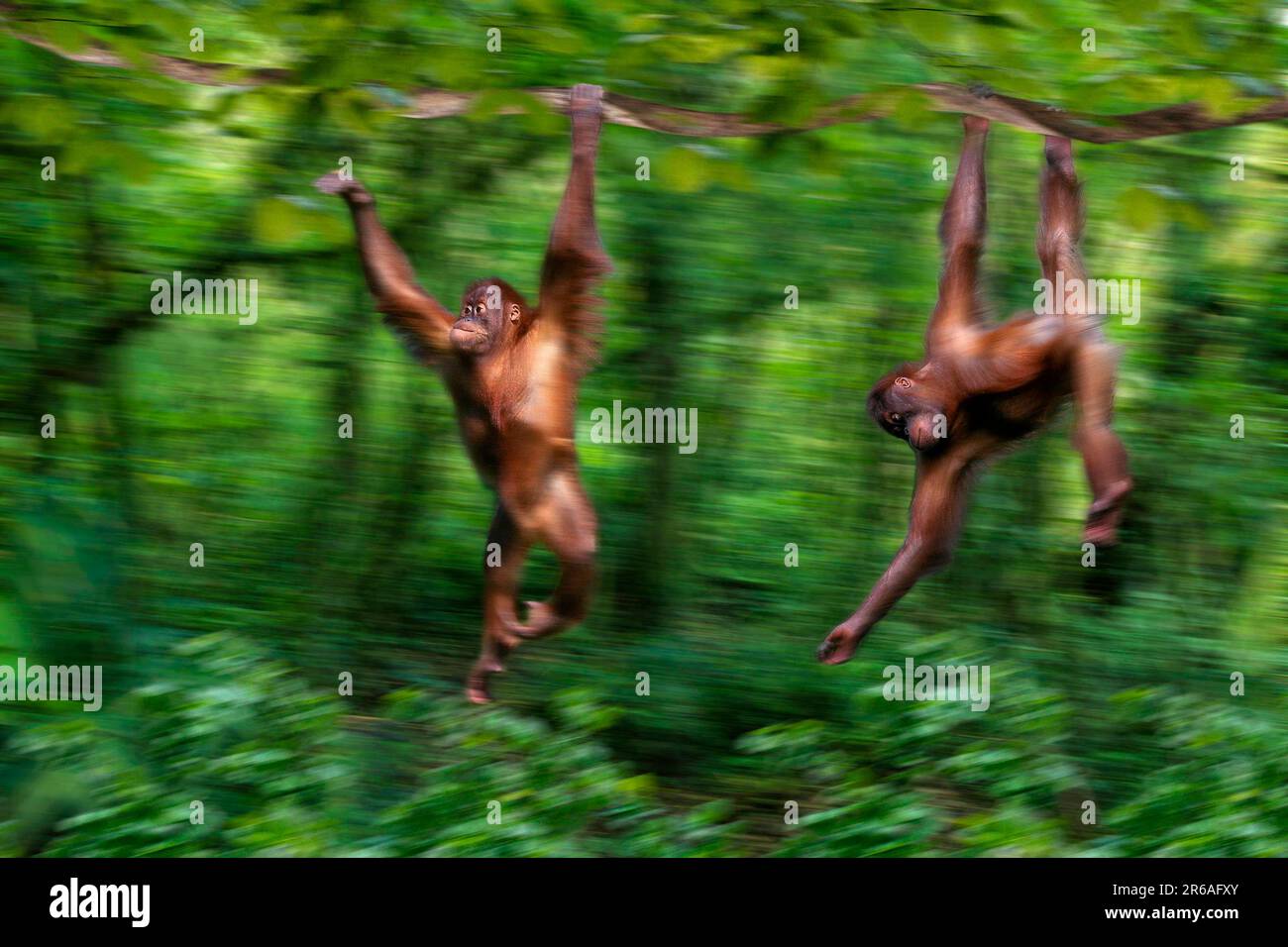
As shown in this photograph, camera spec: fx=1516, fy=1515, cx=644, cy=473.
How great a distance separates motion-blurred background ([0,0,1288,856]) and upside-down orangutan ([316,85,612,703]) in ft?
5.56

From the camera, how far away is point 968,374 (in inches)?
199

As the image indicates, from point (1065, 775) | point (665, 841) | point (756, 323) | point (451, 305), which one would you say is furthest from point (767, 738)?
point (451, 305)

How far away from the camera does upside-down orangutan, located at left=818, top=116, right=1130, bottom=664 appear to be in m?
4.89

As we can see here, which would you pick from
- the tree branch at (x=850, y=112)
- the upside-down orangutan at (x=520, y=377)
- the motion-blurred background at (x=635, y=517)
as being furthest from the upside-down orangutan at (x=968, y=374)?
the motion-blurred background at (x=635, y=517)

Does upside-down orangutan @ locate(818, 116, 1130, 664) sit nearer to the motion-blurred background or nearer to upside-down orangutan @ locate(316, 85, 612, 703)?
upside-down orangutan @ locate(316, 85, 612, 703)

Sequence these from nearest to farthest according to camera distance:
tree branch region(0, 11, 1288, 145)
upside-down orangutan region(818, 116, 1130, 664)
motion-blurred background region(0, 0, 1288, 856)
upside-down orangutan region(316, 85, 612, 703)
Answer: tree branch region(0, 11, 1288, 145) < upside-down orangutan region(818, 116, 1130, 664) < upside-down orangutan region(316, 85, 612, 703) < motion-blurred background region(0, 0, 1288, 856)

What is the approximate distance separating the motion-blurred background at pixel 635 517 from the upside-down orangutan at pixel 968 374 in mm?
1500

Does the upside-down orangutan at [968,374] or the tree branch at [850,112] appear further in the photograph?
the upside-down orangutan at [968,374]

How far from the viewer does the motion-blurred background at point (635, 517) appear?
7004 millimetres

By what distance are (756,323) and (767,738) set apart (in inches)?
90.6

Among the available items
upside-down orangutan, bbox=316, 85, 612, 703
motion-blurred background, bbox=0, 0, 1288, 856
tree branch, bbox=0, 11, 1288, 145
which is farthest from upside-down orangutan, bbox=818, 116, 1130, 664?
motion-blurred background, bbox=0, 0, 1288, 856

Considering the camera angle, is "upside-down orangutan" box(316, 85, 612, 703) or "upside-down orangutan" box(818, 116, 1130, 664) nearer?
"upside-down orangutan" box(818, 116, 1130, 664)

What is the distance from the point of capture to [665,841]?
23.3 ft

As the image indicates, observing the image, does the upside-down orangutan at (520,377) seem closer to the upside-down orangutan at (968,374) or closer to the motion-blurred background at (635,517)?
the upside-down orangutan at (968,374)
